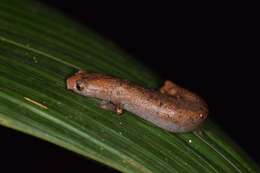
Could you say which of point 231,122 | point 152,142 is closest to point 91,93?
point 152,142

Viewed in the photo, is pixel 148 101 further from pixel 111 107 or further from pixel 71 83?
pixel 71 83

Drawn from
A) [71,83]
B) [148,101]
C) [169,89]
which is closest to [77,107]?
[71,83]

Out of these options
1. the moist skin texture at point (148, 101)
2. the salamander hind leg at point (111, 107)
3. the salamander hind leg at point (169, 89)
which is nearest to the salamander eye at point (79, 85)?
the moist skin texture at point (148, 101)

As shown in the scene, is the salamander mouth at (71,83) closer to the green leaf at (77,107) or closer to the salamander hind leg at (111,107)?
the green leaf at (77,107)

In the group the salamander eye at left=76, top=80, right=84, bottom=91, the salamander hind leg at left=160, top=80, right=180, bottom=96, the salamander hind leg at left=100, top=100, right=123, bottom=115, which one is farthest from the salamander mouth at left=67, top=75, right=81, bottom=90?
the salamander hind leg at left=160, top=80, right=180, bottom=96

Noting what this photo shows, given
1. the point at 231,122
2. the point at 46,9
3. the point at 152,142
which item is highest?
the point at 46,9

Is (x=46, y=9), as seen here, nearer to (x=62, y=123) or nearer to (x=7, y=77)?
(x=7, y=77)
